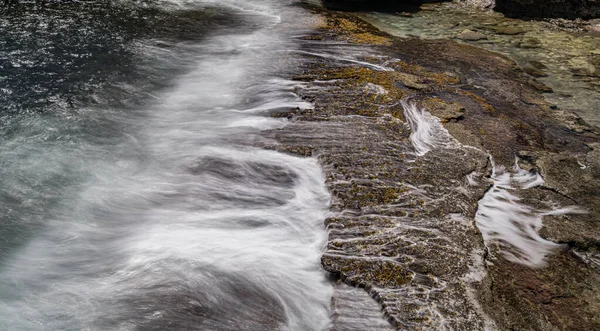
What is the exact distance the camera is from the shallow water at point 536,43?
780cm

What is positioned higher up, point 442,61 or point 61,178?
point 442,61

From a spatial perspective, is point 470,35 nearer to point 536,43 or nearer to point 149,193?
point 536,43

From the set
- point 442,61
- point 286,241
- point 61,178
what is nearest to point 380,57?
point 442,61

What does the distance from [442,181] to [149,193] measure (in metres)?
3.19

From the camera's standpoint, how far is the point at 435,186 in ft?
15.5

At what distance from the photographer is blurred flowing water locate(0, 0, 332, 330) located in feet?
11.3

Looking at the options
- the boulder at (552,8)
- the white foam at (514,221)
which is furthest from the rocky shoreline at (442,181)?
the boulder at (552,8)

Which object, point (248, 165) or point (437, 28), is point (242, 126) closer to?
point (248, 165)

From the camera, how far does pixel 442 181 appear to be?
4.81 meters

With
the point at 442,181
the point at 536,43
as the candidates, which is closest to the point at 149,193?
the point at 442,181

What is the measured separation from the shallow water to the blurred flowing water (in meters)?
4.44

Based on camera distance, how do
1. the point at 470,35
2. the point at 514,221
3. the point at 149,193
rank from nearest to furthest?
1. the point at 514,221
2. the point at 149,193
3. the point at 470,35

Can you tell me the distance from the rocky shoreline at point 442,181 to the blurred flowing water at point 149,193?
1.34ft

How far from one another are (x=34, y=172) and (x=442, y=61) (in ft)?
23.3
